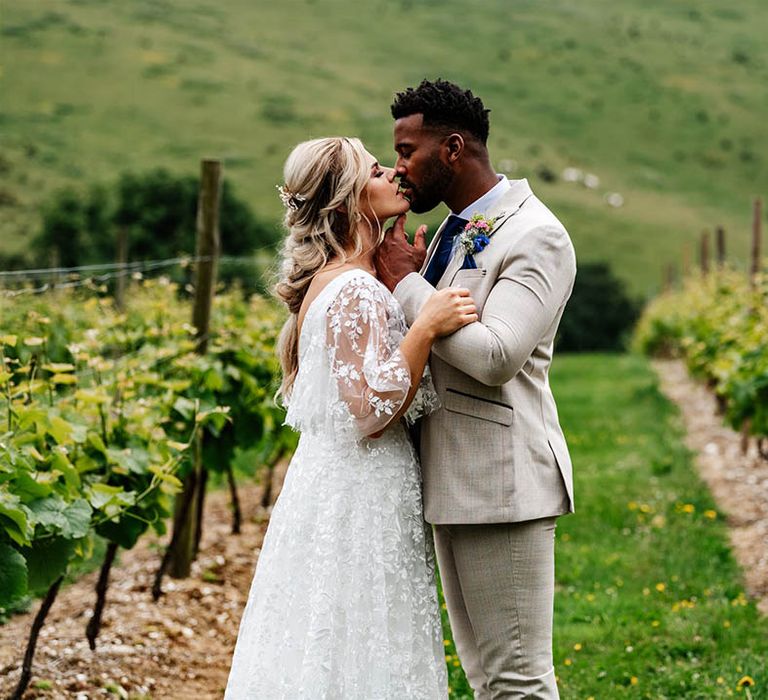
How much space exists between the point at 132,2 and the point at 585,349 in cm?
6564

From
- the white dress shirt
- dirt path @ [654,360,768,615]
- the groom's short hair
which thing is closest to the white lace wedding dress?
the white dress shirt

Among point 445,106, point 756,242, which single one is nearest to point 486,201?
point 445,106

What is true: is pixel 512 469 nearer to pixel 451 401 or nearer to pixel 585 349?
pixel 451 401

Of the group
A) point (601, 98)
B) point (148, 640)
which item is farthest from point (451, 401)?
point (601, 98)

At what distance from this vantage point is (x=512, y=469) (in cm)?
296

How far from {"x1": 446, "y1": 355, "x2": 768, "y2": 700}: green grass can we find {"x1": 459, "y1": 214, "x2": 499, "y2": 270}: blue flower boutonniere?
2.22 m

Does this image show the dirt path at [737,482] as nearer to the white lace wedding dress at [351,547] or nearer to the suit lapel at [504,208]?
the white lace wedding dress at [351,547]

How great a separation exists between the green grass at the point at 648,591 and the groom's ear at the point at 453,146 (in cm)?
243

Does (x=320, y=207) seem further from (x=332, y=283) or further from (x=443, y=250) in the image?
(x=443, y=250)

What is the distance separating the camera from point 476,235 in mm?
2990

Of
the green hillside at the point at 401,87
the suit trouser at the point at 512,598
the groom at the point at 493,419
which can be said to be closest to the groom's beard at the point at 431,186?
the groom at the point at 493,419

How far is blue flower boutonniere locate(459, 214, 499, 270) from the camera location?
2984 mm

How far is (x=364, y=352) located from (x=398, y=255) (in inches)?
13.2

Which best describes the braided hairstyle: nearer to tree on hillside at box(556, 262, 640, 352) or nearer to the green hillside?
tree on hillside at box(556, 262, 640, 352)
